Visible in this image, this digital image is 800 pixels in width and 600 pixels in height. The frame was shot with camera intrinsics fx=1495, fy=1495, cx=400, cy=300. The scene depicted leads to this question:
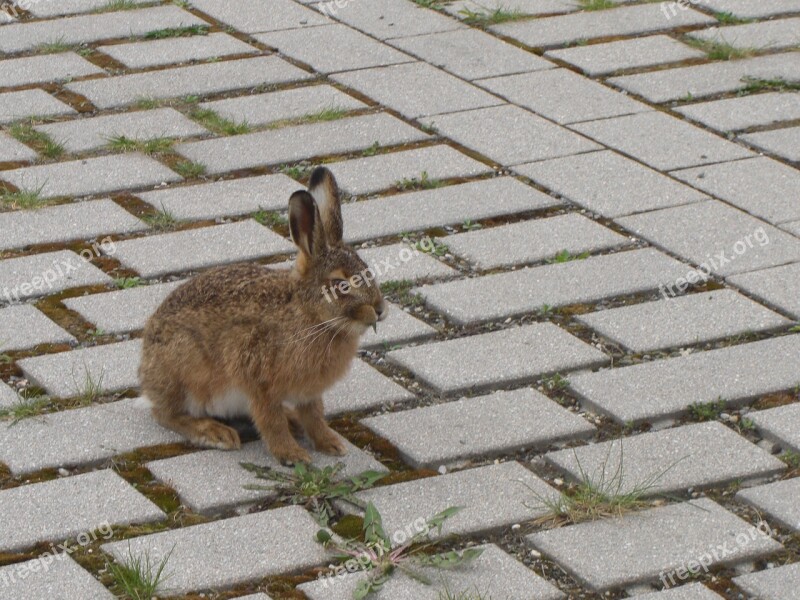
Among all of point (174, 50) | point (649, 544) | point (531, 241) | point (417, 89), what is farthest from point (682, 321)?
point (174, 50)

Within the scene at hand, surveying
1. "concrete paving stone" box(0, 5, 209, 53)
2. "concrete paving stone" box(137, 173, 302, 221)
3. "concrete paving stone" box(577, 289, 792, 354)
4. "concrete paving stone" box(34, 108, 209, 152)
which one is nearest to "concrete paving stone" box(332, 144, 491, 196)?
"concrete paving stone" box(137, 173, 302, 221)

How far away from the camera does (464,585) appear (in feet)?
12.9

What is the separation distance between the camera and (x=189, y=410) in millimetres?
4746

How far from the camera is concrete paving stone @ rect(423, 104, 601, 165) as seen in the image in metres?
6.94

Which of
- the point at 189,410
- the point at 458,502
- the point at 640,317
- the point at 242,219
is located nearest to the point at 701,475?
the point at 458,502

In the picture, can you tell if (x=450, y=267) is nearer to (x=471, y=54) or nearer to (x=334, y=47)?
(x=471, y=54)

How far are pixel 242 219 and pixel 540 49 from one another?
2.64 meters

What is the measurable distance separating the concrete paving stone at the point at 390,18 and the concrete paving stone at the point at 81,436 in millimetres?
4046

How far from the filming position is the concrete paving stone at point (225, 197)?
629 cm

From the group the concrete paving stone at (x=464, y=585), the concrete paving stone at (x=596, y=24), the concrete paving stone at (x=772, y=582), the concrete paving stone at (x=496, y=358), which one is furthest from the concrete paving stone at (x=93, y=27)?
the concrete paving stone at (x=772, y=582)

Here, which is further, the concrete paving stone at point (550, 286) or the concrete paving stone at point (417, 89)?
the concrete paving stone at point (417, 89)

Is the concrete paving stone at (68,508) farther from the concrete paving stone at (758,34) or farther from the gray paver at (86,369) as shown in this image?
the concrete paving stone at (758,34)

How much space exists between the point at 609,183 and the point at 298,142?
1464 mm

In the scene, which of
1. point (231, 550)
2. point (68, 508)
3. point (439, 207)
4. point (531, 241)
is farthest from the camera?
point (439, 207)
